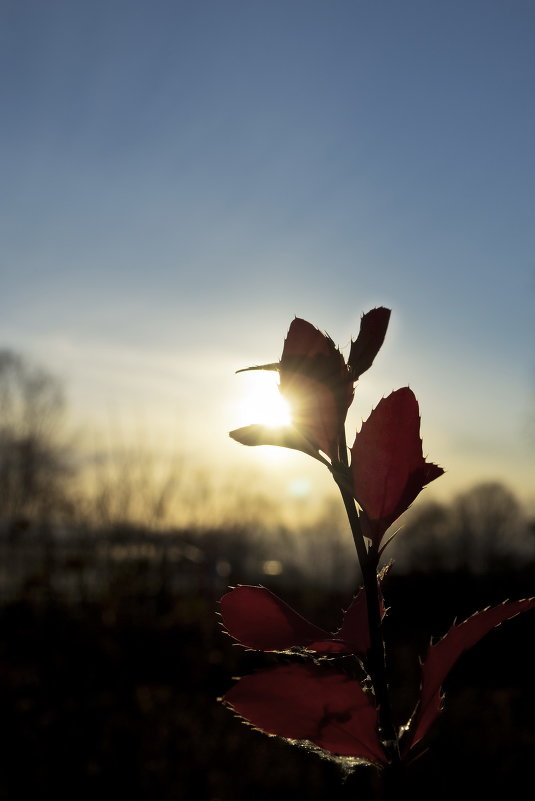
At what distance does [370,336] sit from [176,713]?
13.9 feet

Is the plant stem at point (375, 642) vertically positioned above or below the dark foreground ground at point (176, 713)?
above

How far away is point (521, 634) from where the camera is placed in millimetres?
5641

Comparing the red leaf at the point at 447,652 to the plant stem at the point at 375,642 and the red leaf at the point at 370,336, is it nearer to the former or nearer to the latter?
the plant stem at the point at 375,642

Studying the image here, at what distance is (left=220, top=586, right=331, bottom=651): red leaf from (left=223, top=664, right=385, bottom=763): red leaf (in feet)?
0.05

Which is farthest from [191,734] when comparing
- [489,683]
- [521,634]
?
[521,634]

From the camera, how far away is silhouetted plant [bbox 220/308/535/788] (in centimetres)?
34

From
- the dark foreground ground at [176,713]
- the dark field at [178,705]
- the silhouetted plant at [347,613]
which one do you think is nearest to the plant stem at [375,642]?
the silhouetted plant at [347,613]

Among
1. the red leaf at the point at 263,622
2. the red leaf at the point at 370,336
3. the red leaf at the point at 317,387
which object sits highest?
the red leaf at the point at 370,336

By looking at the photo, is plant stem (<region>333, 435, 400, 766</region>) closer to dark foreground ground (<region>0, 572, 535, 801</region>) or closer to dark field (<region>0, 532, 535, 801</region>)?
dark foreground ground (<region>0, 572, 535, 801</region>)

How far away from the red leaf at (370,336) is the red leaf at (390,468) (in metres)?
0.03

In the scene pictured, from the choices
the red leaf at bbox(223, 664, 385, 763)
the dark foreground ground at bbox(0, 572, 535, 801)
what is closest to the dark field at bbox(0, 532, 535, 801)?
the dark foreground ground at bbox(0, 572, 535, 801)

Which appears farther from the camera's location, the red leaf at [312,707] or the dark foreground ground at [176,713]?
the dark foreground ground at [176,713]

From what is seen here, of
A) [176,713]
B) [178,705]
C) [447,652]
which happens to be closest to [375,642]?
[447,652]

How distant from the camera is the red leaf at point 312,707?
13.3 inches
